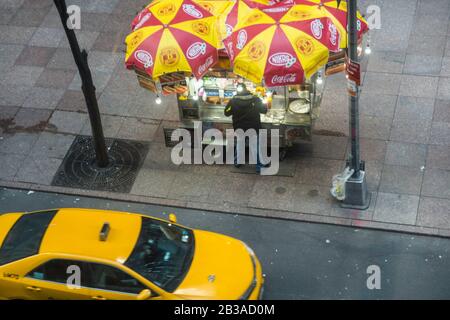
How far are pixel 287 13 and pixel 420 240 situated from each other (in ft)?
14.3

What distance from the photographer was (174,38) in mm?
12336

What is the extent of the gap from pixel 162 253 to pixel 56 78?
6990 mm

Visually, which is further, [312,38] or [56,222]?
[312,38]

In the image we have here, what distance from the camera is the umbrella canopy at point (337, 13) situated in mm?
12258

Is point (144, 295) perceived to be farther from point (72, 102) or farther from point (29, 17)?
point (29, 17)

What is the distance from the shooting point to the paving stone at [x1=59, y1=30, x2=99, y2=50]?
1692 cm

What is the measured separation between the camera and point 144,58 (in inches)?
488

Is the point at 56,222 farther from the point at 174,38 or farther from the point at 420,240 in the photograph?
the point at 420,240

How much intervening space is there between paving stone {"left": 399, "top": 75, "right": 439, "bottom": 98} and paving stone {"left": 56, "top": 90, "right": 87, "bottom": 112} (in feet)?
21.5

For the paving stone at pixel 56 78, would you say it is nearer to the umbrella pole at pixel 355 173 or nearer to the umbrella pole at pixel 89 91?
the umbrella pole at pixel 89 91

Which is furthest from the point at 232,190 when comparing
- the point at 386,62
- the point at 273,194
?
Answer: the point at 386,62

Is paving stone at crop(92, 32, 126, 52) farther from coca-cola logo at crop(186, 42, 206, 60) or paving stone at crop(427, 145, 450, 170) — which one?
paving stone at crop(427, 145, 450, 170)

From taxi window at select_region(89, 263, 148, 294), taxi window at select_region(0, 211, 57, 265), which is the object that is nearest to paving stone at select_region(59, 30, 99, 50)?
taxi window at select_region(0, 211, 57, 265)

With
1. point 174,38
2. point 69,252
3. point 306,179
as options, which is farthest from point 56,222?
point 306,179
